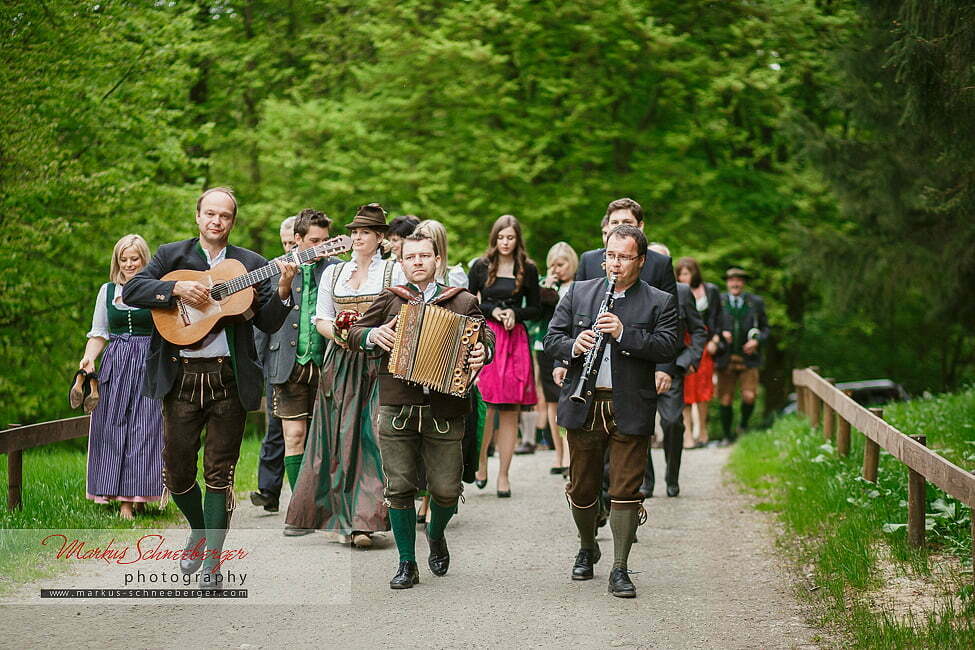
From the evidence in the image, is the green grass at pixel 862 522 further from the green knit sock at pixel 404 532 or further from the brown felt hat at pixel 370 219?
the brown felt hat at pixel 370 219

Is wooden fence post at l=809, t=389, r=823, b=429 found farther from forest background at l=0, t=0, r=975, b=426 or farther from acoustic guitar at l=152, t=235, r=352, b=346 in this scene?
acoustic guitar at l=152, t=235, r=352, b=346

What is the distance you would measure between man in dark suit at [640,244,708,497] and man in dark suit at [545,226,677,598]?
3.17 meters

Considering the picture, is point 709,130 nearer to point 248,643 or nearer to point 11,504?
point 11,504

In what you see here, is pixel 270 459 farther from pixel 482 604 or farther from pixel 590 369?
pixel 590 369

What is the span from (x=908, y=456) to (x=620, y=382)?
2.01m

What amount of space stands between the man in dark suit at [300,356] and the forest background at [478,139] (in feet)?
17.7

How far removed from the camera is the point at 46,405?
1458cm

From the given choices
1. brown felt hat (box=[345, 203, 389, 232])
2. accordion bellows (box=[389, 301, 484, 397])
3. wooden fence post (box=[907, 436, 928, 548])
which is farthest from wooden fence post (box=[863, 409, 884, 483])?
brown felt hat (box=[345, 203, 389, 232])

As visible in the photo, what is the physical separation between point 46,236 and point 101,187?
3.65 feet

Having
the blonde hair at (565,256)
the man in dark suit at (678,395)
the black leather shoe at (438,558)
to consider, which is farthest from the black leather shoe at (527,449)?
the black leather shoe at (438,558)

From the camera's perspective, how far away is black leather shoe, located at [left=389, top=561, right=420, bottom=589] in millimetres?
6812

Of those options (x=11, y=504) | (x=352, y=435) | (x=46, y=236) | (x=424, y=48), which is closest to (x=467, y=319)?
(x=352, y=435)

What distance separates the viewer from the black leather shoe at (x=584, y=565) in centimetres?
712

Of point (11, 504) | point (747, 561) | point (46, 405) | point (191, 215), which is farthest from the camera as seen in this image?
point (191, 215)
